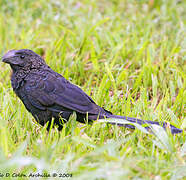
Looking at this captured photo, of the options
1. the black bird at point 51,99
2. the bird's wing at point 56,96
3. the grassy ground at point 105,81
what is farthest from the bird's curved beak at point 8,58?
the grassy ground at point 105,81

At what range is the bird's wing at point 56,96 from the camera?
3.51 m

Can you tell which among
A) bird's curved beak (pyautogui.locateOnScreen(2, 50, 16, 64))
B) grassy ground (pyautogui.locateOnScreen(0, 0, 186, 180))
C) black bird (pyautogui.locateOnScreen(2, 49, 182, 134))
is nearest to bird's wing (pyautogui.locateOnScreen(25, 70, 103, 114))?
black bird (pyautogui.locateOnScreen(2, 49, 182, 134))

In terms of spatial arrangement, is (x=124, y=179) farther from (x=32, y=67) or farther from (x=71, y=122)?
(x=32, y=67)

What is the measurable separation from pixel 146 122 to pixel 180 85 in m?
1.53

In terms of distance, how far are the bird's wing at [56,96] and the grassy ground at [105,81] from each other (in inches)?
6.2

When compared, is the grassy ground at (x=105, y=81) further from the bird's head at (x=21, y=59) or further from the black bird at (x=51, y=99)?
the bird's head at (x=21, y=59)

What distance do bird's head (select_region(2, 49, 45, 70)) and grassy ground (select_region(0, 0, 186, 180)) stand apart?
0.44 meters

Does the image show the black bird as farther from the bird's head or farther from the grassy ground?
the grassy ground

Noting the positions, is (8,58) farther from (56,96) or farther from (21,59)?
(56,96)

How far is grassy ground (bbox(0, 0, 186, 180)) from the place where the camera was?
262cm

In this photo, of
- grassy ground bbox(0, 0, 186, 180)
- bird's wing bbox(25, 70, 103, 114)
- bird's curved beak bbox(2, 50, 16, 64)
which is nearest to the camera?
grassy ground bbox(0, 0, 186, 180)

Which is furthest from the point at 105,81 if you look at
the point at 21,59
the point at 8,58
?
the point at 8,58

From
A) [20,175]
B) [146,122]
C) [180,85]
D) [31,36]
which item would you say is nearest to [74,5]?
[31,36]

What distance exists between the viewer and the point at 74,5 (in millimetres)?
7328
